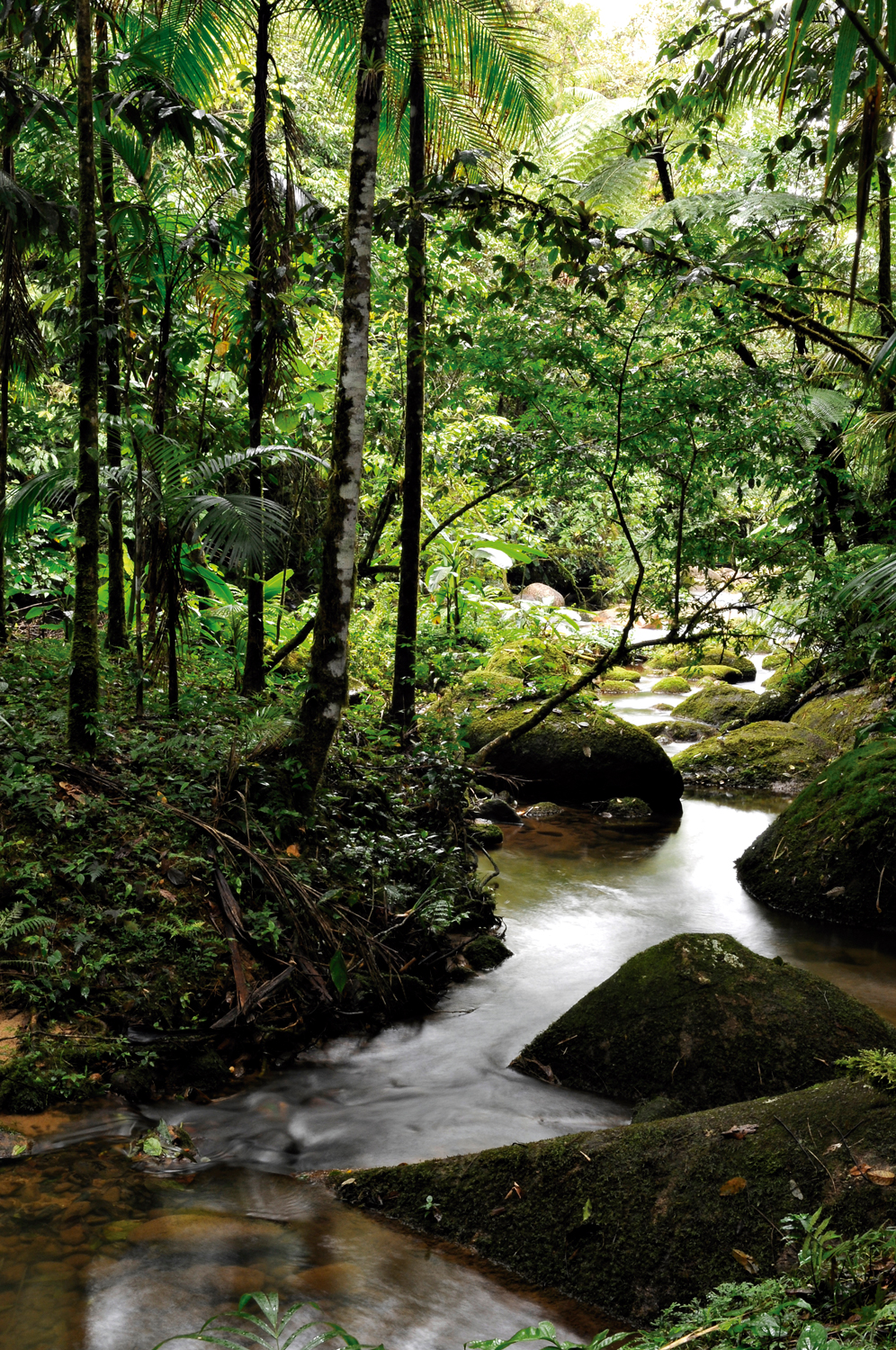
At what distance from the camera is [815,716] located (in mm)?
13039

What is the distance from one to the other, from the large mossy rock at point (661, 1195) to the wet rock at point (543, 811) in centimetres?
771

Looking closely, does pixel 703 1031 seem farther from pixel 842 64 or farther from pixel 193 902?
pixel 842 64

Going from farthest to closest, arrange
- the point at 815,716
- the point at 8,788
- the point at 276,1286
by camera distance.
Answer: the point at 815,716
the point at 8,788
the point at 276,1286

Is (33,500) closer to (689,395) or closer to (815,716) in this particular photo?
(689,395)

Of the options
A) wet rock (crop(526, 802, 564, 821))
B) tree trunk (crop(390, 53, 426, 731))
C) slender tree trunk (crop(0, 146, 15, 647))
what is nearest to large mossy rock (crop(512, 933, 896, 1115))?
tree trunk (crop(390, 53, 426, 731))

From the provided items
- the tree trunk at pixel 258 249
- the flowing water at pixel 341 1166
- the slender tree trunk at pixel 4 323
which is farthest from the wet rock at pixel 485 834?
the slender tree trunk at pixel 4 323

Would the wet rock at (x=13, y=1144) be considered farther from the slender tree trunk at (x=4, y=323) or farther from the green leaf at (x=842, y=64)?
the green leaf at (x=842, y=64)

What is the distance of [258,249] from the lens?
671cm

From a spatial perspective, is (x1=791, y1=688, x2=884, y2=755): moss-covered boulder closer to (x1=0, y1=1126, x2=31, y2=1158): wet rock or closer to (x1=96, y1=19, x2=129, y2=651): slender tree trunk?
(x1=96, y1=19, x2=129, y2=651): slender tree trunk

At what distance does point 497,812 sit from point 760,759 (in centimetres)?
425

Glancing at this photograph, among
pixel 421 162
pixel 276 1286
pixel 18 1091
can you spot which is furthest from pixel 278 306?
pixel 276 1286

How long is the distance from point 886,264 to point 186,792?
824 centimetres

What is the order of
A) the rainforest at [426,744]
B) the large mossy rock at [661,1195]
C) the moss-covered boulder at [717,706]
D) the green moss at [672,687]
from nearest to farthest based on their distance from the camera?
the large mossy rock at [661,1195], the rainforest at [426,744], the moss-covered boulder at [717,706], the green moss at [672,687]

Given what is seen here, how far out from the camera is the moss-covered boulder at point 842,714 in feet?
37.4
